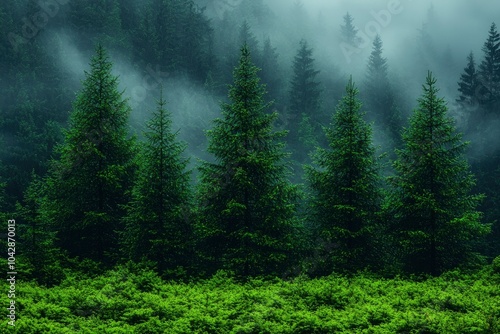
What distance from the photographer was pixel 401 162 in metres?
21.2

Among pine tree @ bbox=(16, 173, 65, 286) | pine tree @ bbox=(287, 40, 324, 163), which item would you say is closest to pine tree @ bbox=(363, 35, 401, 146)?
pine tree @ bbox=(287, 40, 324, 163)

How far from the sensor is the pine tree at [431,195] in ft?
66.8

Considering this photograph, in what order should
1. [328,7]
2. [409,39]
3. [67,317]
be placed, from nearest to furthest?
[67,317] < [409,39] < [328,7]

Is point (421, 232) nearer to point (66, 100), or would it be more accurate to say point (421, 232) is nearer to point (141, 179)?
point (141, 179)

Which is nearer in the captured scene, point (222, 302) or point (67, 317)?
point (67, 317)

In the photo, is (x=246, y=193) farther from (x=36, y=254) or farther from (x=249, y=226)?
(x=36, y=254)

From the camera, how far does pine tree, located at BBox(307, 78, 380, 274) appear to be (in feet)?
68.0

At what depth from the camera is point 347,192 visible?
2139 centimetres

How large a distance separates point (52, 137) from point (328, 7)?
365ft

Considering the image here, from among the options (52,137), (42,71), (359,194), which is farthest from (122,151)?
(42,71)

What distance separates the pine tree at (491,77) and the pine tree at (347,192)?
207ft
